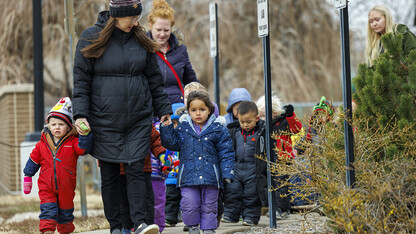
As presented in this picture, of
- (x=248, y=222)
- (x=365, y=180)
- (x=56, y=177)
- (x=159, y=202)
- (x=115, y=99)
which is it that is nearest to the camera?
(x=365, y=180)

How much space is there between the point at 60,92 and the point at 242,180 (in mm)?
11252

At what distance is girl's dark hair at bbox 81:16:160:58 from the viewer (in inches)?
233

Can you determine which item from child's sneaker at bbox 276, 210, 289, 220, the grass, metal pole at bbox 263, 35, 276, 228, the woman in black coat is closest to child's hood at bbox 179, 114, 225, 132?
metal pole at bbox 263, 35, 276, 228

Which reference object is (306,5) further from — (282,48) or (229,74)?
(229,74)

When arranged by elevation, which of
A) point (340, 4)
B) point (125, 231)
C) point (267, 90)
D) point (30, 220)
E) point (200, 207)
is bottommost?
point (30, 220)

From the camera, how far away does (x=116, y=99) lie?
592 cm

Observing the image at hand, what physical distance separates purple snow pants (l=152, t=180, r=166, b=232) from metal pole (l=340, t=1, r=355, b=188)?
6.54 ft

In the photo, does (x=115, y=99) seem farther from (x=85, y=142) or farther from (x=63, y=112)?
(x=63, y=112)

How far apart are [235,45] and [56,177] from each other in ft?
42.7

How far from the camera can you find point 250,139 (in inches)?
306

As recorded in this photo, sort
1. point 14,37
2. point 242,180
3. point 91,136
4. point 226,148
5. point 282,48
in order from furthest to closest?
point 282,48, point 14,37, point 242,180, point 226,148, point 91,136

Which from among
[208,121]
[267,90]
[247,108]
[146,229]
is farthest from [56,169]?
[247,108]

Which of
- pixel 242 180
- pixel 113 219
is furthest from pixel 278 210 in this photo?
pixel 113 219

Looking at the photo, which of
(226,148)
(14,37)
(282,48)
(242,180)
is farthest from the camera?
(282,48)
